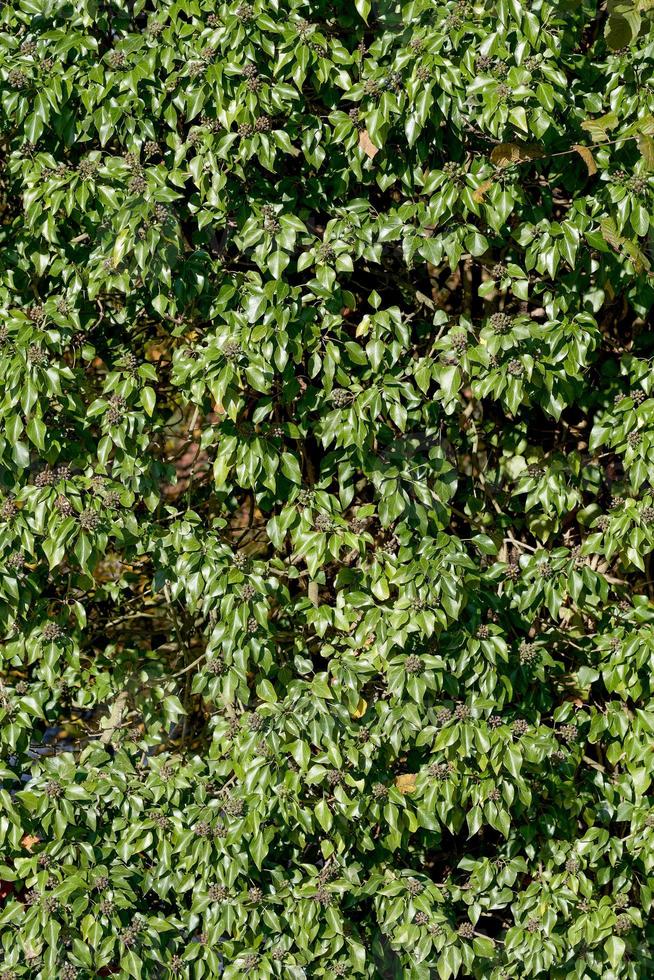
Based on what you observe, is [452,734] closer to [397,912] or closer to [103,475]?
[397,912]

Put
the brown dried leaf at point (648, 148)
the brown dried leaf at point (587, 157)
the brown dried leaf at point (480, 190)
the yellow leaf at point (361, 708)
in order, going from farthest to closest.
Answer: the yellow leaf at point (361, 708) → the brown dried leaf at point (480, 190) → the brown dried leaf at point (587, 157) → the brown dried leaf at point (648, 148)

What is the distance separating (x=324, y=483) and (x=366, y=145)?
96cm

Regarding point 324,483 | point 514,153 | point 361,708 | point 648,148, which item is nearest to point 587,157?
point 514,153

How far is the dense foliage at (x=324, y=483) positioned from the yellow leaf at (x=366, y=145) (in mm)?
11

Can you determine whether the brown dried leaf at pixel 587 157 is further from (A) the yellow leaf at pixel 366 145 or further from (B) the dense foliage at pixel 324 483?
(A) the yellow leaf at pixel 366 145

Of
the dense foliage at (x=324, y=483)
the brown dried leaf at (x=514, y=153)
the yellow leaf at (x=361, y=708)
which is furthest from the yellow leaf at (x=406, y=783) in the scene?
the brown dried leaf at (x=514, y=153)

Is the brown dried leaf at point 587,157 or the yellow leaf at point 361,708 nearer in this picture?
the brown dried leaf at point 587,157

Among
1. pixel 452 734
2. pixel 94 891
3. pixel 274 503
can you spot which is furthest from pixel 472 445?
pixel 94 891

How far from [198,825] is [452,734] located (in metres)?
0.76

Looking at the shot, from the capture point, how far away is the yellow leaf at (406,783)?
321cm

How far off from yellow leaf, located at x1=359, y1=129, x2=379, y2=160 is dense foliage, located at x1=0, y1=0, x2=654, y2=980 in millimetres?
11

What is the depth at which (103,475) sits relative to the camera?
3250 millimetres

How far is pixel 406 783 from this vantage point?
127 inches

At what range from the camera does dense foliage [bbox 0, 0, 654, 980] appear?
305cm
